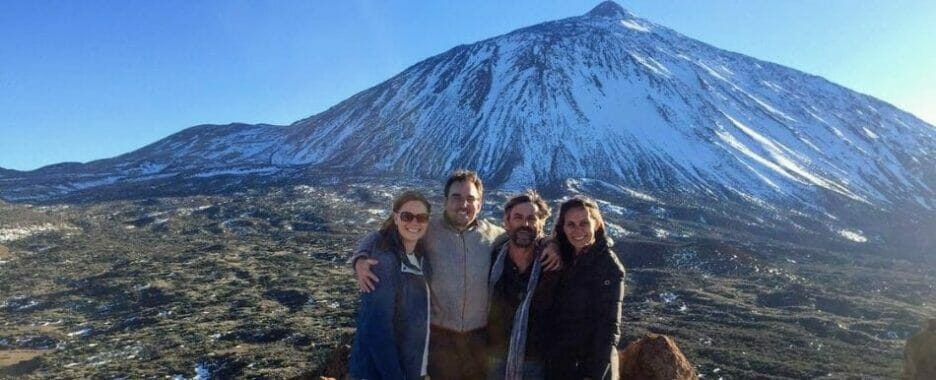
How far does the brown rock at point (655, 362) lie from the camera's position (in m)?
6.09

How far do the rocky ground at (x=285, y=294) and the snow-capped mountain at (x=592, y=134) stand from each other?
3555 centimetres

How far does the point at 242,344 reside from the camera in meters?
36.2

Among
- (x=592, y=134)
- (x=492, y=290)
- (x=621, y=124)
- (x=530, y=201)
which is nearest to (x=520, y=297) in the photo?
(x=492, y=290)

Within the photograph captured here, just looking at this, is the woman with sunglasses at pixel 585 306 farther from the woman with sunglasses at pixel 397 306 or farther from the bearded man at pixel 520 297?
the woman with sunglasses at pixel 397 306

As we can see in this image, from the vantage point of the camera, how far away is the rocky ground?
3425cm

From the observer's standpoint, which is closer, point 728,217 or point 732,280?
point 732,280

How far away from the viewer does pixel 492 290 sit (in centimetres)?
482

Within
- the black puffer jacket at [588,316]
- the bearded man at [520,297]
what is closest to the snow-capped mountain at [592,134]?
the bearded man at [520,297]

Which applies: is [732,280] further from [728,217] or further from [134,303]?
[134,303]

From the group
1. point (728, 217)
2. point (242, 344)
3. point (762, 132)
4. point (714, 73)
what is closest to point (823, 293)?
point (728, 217)

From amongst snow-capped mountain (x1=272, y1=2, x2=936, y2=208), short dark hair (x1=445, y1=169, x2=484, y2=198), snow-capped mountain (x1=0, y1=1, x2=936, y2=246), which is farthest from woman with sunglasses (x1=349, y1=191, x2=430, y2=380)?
snow-capped mountain (x1=272, y1=2, x2=936, y2=208)

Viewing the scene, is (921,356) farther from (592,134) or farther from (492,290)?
(592,134)

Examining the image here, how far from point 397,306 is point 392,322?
0.13 meters

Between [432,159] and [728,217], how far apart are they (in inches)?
2325
